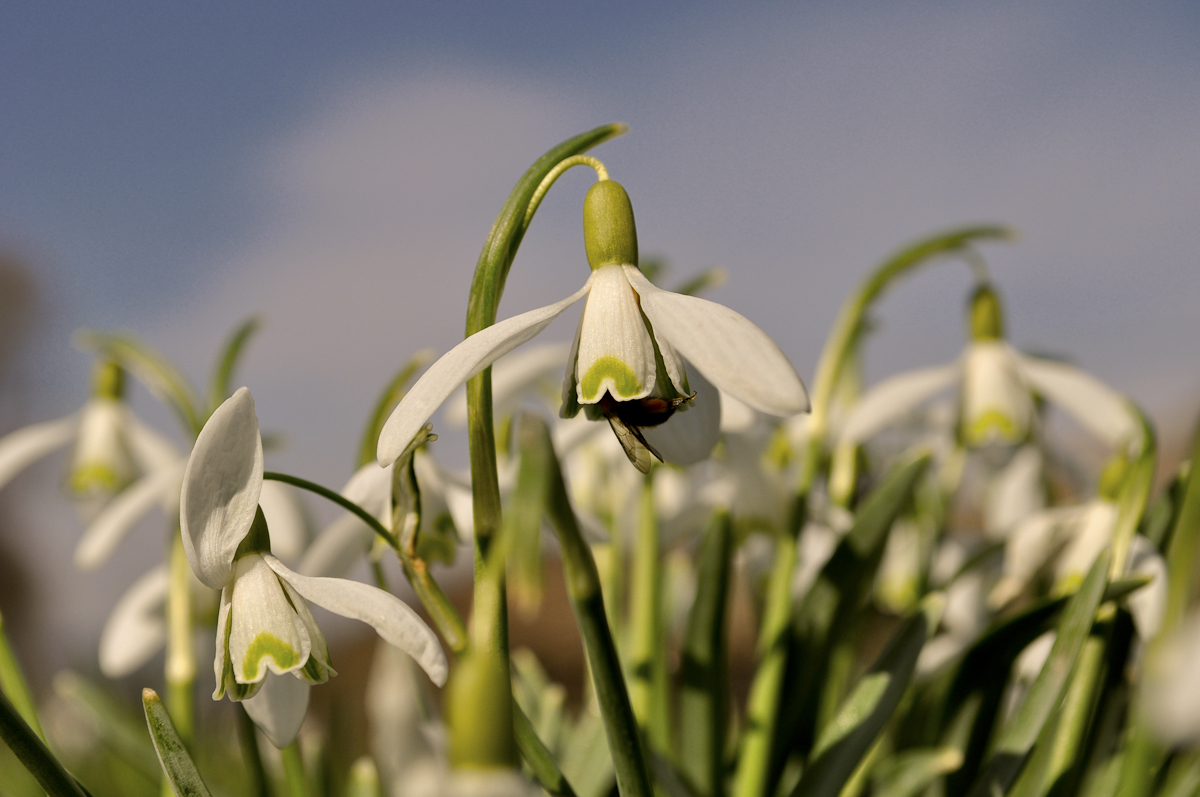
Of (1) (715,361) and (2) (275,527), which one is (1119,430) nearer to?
(1) (715,361)

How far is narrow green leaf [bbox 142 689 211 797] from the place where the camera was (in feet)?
1.64

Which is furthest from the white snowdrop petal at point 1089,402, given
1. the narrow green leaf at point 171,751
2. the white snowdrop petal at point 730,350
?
the narrow green leaf at point 171,751

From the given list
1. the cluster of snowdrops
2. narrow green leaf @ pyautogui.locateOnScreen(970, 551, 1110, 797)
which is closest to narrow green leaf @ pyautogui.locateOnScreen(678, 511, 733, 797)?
the cluster of snowdrops

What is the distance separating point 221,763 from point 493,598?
1.85m

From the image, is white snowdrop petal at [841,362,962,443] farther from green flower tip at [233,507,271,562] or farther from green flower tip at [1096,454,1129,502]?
green flower tip at [233,507,271,562]

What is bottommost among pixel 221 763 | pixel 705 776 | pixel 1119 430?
pixel 221 763

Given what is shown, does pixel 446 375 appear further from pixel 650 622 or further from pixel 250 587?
pixel 650 622

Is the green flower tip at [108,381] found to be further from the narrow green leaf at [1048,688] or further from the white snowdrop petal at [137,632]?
the narrow green leaf at [1048,688]

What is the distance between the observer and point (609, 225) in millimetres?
492

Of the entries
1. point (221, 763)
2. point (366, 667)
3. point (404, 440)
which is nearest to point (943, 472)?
point (404, 440)

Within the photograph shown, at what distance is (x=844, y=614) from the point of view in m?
0.90

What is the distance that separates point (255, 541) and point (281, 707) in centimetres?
14

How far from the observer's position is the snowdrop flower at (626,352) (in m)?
0.41

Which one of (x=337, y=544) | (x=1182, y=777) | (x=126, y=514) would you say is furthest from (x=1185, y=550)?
(x=126, y=514)
